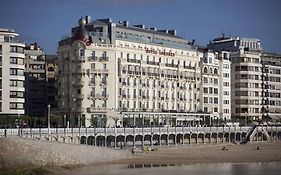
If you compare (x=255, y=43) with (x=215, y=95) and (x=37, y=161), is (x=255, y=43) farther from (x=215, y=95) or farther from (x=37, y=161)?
(x=37, y=161)

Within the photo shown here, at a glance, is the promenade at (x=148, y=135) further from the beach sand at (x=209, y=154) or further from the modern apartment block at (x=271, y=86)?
the modern apartment block at (x=271, y=86)

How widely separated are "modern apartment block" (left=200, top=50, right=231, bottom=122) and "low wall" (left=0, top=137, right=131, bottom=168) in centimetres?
6703

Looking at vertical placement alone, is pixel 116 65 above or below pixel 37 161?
above

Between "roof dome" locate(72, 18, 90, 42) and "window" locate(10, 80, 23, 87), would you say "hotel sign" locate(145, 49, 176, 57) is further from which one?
"window" locate(10, 80, 23, 87)

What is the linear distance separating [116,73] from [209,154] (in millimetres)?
33030

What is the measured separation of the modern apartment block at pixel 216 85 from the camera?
475ft

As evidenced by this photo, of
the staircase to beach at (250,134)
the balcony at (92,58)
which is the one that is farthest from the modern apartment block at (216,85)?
the balcony at (92,58)

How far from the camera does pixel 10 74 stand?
112 metres

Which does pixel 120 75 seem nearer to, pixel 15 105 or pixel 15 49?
pixel 15 49

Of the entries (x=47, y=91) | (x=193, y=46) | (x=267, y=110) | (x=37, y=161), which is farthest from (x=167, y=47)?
(x=37, y=161)

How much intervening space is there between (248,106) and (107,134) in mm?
66193

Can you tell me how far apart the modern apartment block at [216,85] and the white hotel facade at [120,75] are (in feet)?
19.2

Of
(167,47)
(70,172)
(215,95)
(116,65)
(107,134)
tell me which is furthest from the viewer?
(215,95)

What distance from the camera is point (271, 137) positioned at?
5167 inches
